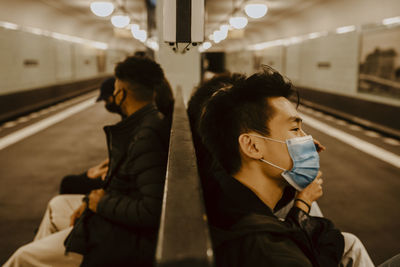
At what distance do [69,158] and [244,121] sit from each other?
616 cm

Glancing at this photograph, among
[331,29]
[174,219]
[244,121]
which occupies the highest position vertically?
[331,29]

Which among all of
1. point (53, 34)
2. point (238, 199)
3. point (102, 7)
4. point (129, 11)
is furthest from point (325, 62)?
point (238, 199)

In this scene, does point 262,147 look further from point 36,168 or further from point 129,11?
point 129,11

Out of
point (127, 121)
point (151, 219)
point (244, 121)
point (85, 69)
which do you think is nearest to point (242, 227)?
point (244, 121)

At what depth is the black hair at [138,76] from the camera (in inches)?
106

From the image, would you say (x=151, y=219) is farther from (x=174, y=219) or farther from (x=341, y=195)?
(x=341, y=195)

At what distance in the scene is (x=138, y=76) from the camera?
270 centimetres

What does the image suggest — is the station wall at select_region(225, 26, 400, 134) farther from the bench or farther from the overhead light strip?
the overhead light strip

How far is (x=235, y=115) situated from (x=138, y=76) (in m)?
1.30

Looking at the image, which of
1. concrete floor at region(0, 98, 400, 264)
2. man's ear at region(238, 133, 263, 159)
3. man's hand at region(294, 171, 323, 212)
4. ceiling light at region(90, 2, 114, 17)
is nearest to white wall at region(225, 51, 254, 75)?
ceiling light at region(90, 2, 114, 17)

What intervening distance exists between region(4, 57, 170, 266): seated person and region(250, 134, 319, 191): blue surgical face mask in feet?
2.37

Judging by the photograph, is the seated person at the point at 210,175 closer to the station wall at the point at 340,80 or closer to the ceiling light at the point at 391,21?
the station wall at the point at 340,80

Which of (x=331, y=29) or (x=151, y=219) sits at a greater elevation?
(x=331, y=29)

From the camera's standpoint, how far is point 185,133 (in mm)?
2100
